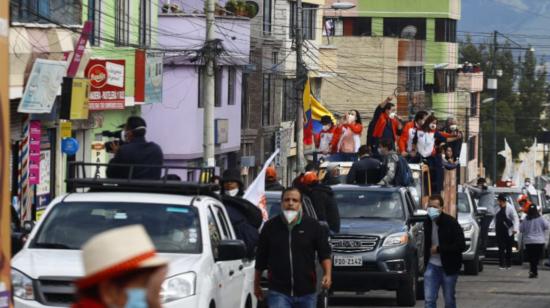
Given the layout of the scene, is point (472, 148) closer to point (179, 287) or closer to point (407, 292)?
point (407, 292)

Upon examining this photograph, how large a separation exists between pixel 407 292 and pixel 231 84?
27.6m

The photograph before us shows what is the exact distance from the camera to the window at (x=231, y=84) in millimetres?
49281

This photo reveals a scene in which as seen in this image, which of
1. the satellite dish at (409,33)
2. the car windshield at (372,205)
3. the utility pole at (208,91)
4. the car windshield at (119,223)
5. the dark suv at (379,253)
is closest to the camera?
the car windshield at (119,223)

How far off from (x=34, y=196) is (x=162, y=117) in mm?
16093

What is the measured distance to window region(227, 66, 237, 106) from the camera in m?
49.3

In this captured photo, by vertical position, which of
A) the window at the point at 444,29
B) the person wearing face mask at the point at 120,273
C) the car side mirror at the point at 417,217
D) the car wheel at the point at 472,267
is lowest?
the car wheel at the point at 472,267

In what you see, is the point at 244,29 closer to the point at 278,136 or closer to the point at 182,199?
the point at 278,136

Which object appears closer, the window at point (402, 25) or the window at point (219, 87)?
the window at point (219, 87)

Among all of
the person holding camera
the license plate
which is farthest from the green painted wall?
the person holding camera

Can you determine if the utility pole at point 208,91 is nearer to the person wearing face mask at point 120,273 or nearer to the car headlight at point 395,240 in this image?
the car headlight at point 395,240

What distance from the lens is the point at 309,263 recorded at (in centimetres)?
1384

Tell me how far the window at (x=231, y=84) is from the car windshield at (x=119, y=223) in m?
35.7

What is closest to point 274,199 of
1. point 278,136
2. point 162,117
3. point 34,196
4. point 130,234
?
point 34,196

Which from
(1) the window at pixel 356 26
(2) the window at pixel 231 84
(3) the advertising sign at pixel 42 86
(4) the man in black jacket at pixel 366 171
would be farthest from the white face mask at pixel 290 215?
(1) the window at pixel 356 26
